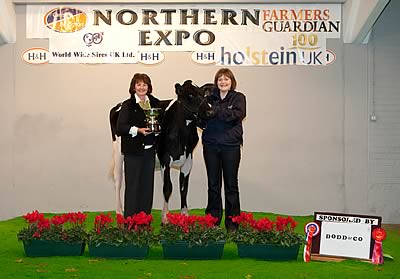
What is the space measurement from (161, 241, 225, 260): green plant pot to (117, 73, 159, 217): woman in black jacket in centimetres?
91

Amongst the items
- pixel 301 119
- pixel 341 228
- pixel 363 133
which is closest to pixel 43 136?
pixel 301 119

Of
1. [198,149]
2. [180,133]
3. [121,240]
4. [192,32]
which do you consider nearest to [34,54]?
[192,32]

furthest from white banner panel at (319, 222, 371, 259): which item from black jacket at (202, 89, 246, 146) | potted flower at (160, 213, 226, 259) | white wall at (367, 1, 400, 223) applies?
white wall at (367, 1, 400, 223)

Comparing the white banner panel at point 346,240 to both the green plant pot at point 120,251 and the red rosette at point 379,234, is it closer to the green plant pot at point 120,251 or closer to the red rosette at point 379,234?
the red rosette at point 379,234

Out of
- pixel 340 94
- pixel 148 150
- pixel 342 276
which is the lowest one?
pixel 342 276

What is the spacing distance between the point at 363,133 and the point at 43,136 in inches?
161

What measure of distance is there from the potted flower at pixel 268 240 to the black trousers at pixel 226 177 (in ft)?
2.68

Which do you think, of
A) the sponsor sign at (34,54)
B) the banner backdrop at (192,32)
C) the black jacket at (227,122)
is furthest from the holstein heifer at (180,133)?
the sponsor sign at (34,54)

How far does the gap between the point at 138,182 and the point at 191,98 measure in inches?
41.8

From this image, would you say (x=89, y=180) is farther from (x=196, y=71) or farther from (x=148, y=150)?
(x=148, y=150)

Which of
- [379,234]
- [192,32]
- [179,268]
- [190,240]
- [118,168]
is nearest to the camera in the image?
[179,268]

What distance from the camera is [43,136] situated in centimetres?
902

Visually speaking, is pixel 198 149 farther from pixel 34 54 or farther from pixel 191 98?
pixel 34 54

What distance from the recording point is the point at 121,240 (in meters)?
5.33
